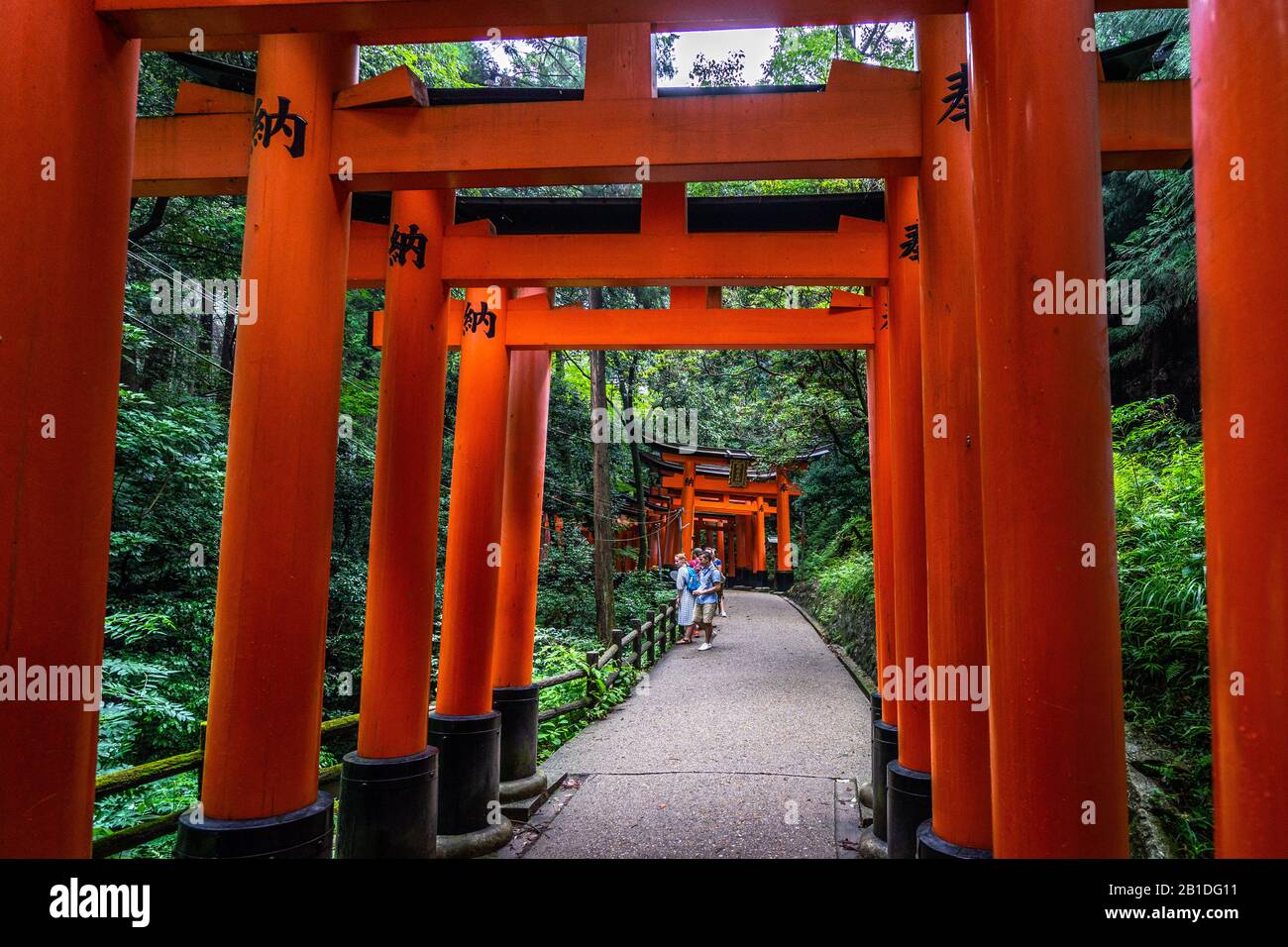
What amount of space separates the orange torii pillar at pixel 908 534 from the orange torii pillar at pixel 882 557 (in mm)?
432

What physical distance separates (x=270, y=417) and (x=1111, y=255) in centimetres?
1395

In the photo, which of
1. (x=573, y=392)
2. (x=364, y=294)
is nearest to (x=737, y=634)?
(x=573, y=392)

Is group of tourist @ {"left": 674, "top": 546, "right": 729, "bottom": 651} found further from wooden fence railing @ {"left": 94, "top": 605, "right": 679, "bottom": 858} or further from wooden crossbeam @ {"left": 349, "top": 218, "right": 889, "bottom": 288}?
wooden crossbeam @ {"left": 349, "top": 218, "right": 889, "bottom": 288}

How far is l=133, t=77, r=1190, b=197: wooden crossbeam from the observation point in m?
3.32

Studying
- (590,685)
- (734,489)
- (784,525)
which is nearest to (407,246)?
(590,685)

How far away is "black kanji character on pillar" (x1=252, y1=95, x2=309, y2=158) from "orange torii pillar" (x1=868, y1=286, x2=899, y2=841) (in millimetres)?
3705

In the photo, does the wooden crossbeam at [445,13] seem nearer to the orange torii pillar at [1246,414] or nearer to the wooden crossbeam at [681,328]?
the orange torii pillar at [1246,414]

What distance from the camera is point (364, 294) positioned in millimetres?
15320

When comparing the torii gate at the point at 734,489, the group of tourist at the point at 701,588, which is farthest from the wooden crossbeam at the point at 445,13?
the torii gate at the point at 734,489

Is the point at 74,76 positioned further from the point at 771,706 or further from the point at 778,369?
the point at 778,369

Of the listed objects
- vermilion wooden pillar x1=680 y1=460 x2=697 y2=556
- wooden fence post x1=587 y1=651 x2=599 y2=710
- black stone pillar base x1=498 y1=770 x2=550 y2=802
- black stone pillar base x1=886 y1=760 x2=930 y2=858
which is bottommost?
black stone pillar base x1=498 y1=770 x2=550 y2=802

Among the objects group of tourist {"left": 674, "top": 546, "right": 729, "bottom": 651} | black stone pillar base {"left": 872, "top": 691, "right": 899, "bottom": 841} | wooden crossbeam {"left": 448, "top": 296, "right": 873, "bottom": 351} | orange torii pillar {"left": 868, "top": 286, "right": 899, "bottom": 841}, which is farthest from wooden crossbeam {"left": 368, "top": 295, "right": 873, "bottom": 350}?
group of tourist {"left": 674, "top": 546, "right": 729, "bottom": 651}

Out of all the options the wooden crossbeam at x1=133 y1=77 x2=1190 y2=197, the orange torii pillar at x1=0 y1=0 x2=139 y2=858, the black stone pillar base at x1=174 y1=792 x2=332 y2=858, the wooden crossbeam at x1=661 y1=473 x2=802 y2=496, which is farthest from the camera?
the wooden crossbeam at x1=661 y1=473 x2=802 y2=496

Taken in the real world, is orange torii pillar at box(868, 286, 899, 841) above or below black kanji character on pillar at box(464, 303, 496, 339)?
below
